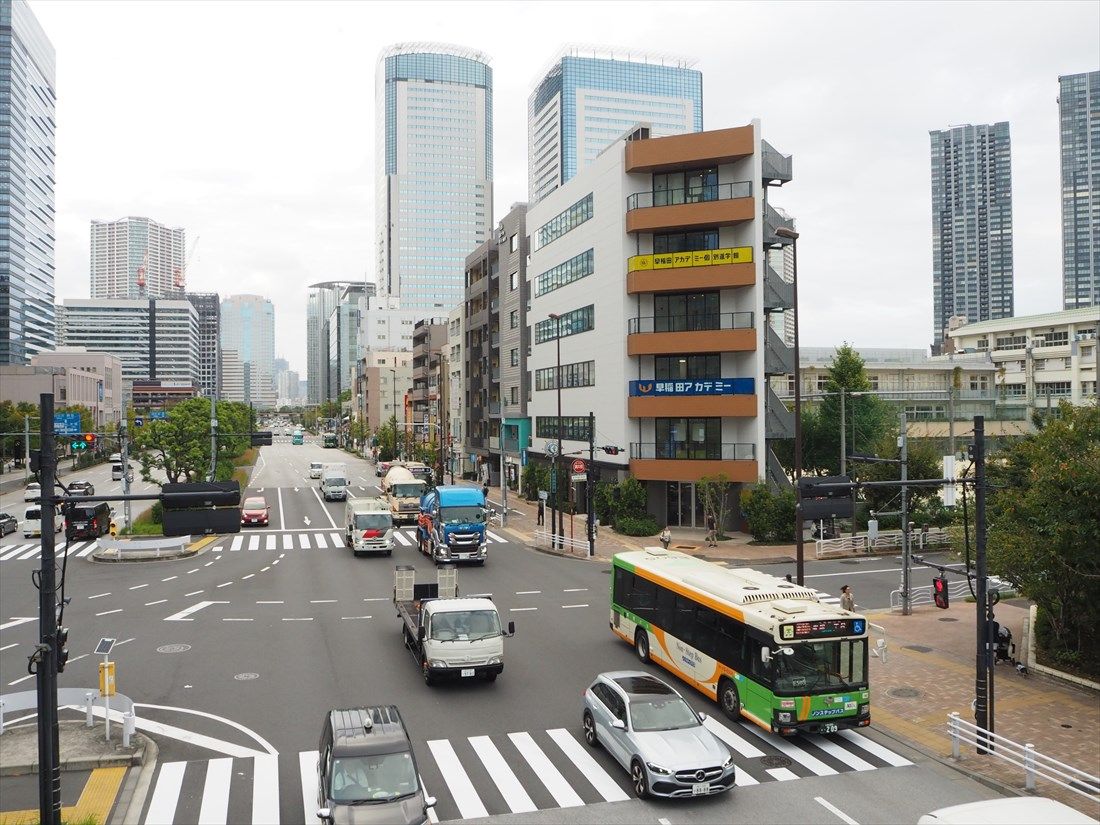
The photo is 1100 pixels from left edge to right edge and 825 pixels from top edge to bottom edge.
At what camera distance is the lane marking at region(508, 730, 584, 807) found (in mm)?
13859

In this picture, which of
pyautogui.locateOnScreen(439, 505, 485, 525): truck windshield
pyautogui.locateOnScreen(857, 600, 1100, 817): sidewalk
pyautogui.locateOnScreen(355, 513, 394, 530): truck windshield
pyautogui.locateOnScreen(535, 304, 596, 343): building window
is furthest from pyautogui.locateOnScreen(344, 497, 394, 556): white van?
pyautogui.locateOnScreen(857, 600, 1100, 817): sidewalk

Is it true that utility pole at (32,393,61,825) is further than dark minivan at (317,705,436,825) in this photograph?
Yes

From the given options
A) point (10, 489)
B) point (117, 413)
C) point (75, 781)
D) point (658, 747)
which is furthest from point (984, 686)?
point (117, 413)

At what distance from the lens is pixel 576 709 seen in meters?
18.5

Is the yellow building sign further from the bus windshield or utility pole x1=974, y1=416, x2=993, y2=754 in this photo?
the bus windshield

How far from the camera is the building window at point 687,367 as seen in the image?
157 ft

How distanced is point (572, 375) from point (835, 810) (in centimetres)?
4604

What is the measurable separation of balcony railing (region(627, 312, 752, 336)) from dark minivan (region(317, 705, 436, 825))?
123 feet

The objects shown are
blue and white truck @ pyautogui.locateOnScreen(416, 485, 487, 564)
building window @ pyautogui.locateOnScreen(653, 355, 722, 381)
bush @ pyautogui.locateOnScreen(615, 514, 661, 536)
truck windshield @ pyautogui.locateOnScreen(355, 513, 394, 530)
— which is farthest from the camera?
building window @ pyautogui.locateOnScreen(653, 355, 722, 381)

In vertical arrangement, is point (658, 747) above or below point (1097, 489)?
below

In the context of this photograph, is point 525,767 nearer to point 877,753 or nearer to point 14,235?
point 877,753

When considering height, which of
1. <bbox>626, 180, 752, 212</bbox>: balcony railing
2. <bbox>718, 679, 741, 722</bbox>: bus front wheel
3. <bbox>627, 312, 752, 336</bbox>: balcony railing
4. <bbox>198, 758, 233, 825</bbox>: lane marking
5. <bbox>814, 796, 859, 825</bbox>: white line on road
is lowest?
<bbox>198, 758, 233, 825</bbox>: lane marking

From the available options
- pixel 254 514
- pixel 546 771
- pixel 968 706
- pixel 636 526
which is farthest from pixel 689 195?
pixel 546 771

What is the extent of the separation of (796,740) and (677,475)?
31317mm
